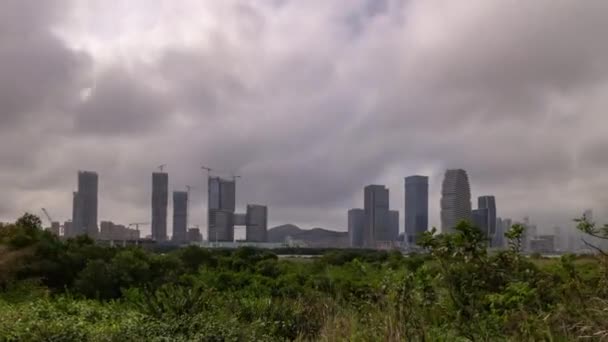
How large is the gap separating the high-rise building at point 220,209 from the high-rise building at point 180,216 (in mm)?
1385

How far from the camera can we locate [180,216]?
3719 cm

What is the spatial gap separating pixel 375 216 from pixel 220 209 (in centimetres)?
1479

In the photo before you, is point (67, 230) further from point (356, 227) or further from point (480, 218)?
point (480, 218)

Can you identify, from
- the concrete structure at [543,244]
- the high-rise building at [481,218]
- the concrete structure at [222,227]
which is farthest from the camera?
the concrete structure at [222,227]

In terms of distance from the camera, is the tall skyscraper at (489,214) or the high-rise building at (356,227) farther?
the high-rise building at (356,227)

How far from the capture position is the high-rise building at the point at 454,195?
10836 millimetres

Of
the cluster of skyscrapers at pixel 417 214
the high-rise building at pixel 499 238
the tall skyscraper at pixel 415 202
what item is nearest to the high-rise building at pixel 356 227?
the cluster of skyscrapers at pixel 417 214

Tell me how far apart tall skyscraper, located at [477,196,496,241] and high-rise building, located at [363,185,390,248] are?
1091 centimetres

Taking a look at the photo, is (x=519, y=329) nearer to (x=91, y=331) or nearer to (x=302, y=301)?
(x=302, y=301)

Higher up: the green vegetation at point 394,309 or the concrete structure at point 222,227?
the concrete structure at point 222,227

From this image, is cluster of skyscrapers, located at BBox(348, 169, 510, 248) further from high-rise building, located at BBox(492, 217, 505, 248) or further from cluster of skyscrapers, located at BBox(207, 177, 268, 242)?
cluster of skyscrapers, located at BBox(207, 177, 268, 242)

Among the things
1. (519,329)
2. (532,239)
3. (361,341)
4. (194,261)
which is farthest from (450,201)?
(194,261)

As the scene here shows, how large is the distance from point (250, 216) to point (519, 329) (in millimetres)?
28720

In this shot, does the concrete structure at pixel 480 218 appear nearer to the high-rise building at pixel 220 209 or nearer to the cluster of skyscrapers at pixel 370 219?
the cluster of skyscrapers at pixel 370 219
